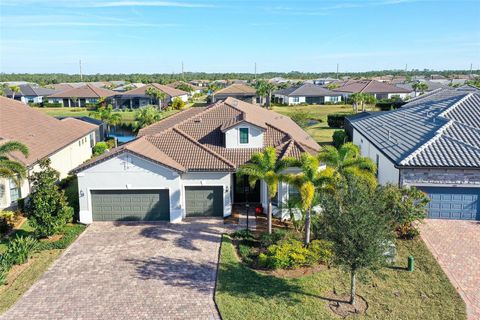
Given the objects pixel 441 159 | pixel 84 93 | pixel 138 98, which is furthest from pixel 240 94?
pixel 441 159

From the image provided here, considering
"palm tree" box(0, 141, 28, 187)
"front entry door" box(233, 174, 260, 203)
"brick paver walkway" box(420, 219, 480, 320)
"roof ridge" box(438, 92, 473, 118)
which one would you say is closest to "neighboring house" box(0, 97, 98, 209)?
"palm tree" box(0, 141, 28, 187)

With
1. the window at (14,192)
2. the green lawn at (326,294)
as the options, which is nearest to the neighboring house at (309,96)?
the window at (14,192)

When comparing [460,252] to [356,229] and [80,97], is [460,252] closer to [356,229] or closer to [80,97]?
[356,229]

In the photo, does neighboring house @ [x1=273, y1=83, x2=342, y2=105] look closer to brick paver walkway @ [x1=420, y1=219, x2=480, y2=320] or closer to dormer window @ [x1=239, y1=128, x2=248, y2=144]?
dormer window @ [x1=239, y1=128, x2=248, y2=144]

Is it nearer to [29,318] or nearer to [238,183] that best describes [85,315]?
[29,318]

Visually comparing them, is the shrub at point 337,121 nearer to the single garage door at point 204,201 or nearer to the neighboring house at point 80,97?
the single garage door at point 204,201

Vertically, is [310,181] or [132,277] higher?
[310,181]

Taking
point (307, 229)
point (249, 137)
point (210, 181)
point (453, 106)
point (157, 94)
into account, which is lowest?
point (307, 229)
